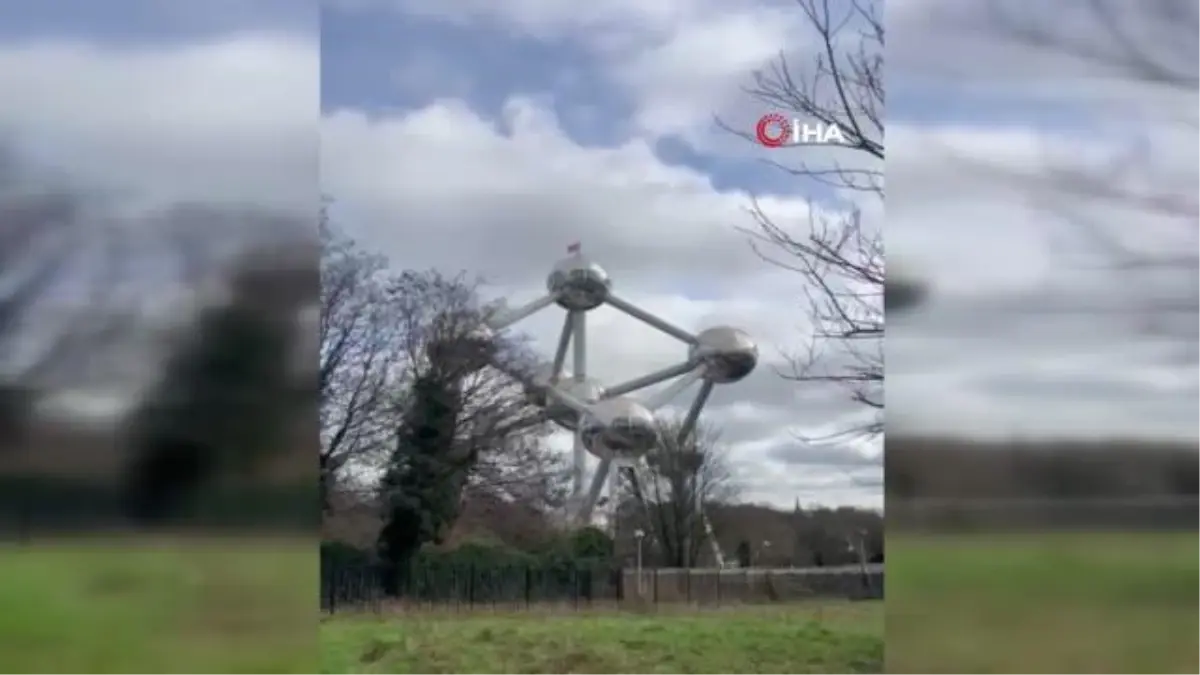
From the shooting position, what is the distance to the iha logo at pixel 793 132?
10.6 ft

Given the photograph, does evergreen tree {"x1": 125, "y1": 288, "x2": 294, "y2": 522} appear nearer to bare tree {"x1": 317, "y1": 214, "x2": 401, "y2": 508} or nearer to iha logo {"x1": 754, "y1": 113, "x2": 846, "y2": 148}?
bare tree {"x1": 317, "y1": 214, "x2": 401, "y2": 508}

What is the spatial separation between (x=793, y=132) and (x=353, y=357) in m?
1.27

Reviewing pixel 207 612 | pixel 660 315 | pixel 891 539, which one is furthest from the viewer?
pixel 660 315

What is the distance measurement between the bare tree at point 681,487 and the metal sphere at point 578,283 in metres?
0.37

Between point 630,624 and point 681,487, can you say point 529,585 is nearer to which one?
point 630,624

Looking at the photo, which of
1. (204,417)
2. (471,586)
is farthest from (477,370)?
(204,417)

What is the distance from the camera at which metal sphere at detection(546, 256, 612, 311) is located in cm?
324

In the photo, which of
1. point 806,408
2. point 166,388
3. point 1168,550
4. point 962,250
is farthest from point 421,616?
point 1168,550

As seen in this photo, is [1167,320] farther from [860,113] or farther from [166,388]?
[166,388]

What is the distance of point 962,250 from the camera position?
3.10 meters

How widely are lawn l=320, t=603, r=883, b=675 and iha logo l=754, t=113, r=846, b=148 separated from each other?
1.21m

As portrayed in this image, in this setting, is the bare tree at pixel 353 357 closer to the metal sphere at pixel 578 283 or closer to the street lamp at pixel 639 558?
the metal sphere at pixel 578 283

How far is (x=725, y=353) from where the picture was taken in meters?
3.26

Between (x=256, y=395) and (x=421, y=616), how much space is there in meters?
0.82
